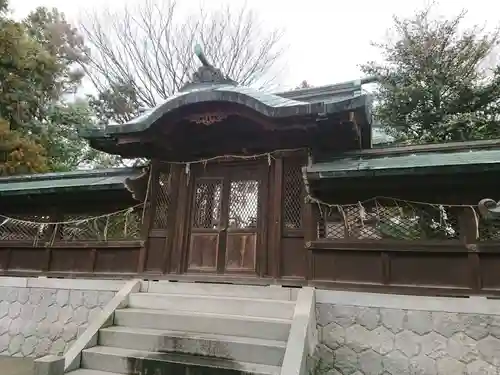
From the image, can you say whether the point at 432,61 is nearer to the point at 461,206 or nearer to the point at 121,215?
the point at 461,206

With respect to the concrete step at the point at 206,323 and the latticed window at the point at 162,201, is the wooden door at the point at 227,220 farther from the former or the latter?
the concrete step at the point at 206,323

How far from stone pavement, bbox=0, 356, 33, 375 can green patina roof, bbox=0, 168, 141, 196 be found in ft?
8.83

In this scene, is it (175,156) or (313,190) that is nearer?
(313,190)

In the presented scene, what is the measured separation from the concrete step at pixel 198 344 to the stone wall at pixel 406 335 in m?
0.89

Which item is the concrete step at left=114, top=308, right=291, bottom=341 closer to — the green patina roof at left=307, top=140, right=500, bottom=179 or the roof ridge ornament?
the green patina roof at left=307, top=140, right=500, bottom=179

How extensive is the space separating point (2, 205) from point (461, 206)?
7.98 meters

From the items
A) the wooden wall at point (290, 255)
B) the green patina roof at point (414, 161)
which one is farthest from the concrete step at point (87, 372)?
the green patina roof at point (414, 161)

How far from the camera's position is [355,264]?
5.03m

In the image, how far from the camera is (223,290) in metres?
5.33

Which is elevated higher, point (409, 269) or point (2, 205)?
point (2, 205)

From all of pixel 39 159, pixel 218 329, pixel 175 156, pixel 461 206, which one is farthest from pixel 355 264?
pixel 39 159

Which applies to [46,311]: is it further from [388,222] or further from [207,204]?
[388,222]

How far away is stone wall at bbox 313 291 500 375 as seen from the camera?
14.1 ft

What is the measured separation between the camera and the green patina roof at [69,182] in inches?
Answer: 246
